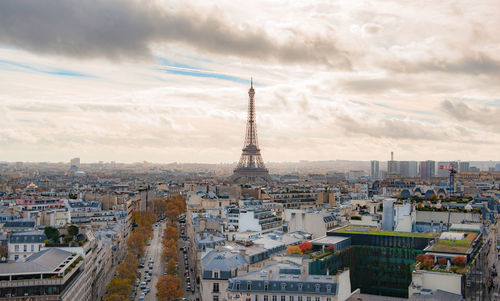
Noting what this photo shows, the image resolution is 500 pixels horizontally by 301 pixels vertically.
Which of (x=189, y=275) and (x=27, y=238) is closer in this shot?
(x=27, y=238)

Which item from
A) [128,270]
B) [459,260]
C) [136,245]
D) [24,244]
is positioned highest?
[459,260]

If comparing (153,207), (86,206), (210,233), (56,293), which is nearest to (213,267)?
(56,293)

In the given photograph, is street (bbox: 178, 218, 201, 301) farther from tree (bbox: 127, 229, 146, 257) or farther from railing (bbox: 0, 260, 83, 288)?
railing (bbox: 0, 260, 83, 288)

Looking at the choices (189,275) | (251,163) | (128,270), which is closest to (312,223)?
(189,275)

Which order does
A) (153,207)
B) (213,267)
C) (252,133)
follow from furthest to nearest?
(252,133) < (153,207) < (213,267)

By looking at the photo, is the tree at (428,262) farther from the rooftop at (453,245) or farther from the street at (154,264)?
the street at (154,264)

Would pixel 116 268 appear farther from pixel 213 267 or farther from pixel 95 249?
pixel 213 267

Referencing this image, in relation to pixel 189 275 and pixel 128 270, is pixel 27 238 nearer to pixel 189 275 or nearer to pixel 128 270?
pixel 128 270

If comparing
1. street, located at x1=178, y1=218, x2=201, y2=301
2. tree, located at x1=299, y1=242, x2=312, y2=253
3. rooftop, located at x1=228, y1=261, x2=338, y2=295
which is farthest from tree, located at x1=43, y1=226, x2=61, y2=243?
tree, located at x1=299, y1=242, x2=312, y2=253

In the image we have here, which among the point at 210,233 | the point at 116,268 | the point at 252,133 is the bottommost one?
the point at 116,268

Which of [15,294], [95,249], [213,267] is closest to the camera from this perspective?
[15,294]

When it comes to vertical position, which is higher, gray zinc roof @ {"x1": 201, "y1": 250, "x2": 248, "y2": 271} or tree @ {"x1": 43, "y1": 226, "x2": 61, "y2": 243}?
tree @ {"x1": 43, "y1": 226, "x2": 61, "y2": 243}
